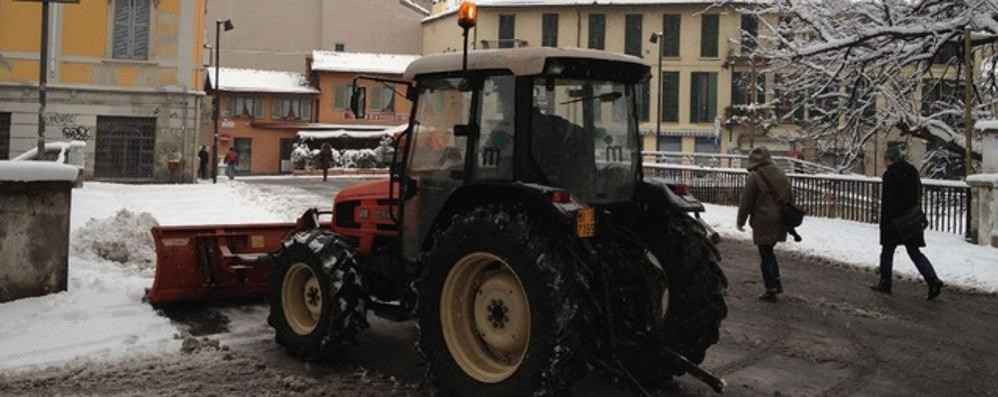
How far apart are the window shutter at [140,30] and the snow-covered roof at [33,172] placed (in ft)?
64.9

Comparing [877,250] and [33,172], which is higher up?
[33,172]

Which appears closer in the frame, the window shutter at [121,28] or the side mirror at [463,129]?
the side mirror at [463,129]

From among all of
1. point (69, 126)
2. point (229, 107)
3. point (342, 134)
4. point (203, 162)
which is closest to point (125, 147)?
point (69, 126)

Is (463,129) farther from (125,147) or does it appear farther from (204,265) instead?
(125,147)

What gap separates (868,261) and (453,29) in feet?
139

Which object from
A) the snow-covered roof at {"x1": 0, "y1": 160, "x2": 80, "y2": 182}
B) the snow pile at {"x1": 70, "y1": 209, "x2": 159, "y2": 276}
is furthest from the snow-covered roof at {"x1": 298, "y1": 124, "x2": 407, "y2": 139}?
the snow-covered roof at {"x1": 0, "y1": 160, "x2": 80, "y2": 182}

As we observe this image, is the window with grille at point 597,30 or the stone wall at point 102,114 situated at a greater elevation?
the window with grille at point 597,30

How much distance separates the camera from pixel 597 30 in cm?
4712

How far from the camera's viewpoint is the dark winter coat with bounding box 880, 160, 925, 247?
9094mm

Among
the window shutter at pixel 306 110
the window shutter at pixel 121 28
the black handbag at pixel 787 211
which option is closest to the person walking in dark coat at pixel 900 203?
the black handbag at pixel 787 211

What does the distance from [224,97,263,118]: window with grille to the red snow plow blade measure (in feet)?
145

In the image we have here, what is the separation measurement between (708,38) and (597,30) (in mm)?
6212

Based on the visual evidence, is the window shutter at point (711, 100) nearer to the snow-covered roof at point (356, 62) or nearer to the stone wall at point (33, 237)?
the snow-covered roof at point (356, 62)

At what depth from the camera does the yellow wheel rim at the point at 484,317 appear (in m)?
4.68
